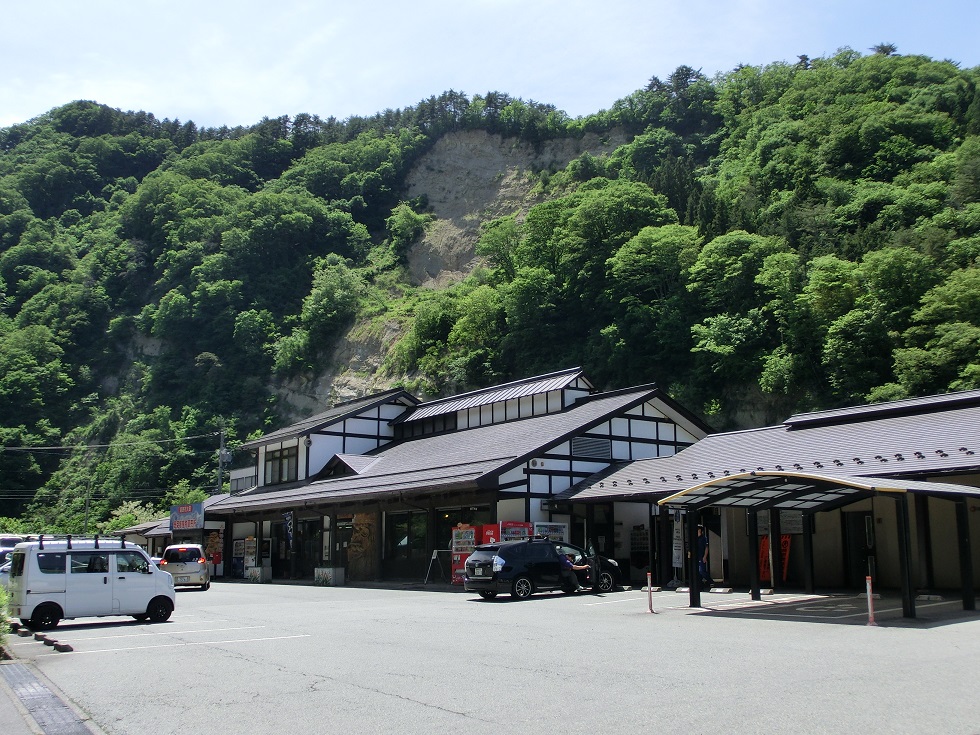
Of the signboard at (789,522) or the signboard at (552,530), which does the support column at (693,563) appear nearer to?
the signboard at (789,522)

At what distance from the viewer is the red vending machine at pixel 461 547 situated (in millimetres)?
24812

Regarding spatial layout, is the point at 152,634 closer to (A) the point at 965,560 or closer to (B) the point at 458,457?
(A) the point at 965,560

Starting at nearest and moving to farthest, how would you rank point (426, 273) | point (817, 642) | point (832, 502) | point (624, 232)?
point (817, 642) < point (832, 502) < point (624, 232) < point (426, 273)

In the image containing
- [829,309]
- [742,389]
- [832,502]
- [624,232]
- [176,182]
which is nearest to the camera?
[832,502]

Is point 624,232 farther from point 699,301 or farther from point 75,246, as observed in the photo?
point 75,246

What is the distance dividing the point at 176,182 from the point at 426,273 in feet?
105

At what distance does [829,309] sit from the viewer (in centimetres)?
4334

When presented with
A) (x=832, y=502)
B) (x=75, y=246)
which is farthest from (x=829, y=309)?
(x=75, y=246)

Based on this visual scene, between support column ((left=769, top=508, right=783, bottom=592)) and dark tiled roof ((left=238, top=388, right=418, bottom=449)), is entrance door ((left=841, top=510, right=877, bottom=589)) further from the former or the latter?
dark tiled roof ((left=238, top=388, right=418, bottom=449))

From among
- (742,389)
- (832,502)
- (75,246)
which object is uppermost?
(75,246)

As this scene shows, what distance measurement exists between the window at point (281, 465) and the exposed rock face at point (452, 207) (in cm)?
2473

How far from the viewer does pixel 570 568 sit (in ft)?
69.3

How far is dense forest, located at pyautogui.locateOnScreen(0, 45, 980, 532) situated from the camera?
4447 cm

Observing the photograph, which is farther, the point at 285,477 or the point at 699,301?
the point at 699,301
